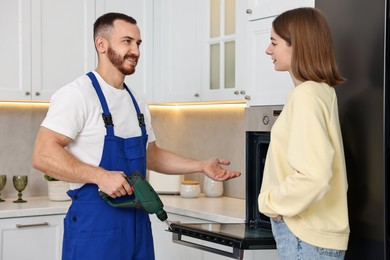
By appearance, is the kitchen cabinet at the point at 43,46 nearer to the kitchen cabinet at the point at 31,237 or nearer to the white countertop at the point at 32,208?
the white countertop at the point at 32,208

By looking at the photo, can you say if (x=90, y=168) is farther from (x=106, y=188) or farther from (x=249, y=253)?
(x=249, y=253)

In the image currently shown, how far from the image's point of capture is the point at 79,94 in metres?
2.48

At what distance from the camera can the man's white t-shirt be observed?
243 centimetres

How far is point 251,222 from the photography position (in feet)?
9.03

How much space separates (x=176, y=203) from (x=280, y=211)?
1737mm

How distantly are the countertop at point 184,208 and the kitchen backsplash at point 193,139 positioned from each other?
0.18 metres

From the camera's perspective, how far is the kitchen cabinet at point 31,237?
3.39 m

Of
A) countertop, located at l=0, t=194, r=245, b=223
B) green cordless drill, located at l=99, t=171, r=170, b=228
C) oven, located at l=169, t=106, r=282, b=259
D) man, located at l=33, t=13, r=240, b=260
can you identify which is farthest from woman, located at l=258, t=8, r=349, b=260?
countertop, located at l=0, t=194, r=245, b=223

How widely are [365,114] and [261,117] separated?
0.69m

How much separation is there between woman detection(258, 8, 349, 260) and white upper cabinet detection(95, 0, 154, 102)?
200cm

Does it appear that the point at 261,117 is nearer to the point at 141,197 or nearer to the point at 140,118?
the point at 140,118

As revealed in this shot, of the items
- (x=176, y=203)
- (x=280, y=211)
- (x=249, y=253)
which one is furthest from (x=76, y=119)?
(x=176, y=203)

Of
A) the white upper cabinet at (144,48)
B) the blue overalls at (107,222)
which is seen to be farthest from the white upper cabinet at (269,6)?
the white upper cabinet at (144,48)

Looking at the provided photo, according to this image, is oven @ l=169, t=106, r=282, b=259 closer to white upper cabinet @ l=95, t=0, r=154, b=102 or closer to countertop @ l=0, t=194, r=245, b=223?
countertop @ l=0, t=194, r=245, b=223
